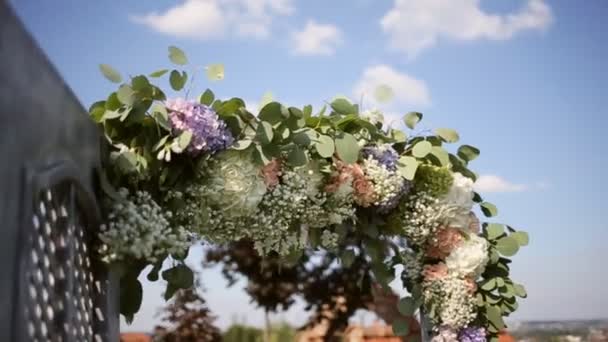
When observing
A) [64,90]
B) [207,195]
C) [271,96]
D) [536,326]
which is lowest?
[536,326]

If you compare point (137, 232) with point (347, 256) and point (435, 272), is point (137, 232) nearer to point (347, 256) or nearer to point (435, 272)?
point (347, 256)

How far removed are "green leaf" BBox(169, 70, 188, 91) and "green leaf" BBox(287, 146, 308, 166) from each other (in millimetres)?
355

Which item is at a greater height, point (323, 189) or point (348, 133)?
point (348, 133)

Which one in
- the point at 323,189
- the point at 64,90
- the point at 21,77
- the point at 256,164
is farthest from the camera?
the point at 323,189

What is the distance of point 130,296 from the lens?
5.68ft

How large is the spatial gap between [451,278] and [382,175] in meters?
0.45

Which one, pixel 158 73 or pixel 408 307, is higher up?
pixel 158 73

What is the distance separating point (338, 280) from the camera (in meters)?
5.14

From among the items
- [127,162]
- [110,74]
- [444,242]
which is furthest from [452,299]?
[110,74]

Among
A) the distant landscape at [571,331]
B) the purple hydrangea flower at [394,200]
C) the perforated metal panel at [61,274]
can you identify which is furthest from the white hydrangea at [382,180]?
the distant landscape at [571,331]

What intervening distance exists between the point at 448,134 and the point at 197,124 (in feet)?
3.21

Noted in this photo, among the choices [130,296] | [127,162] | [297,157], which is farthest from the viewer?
[297,157]

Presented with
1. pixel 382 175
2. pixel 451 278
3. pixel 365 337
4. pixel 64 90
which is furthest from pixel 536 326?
pixel 64 90

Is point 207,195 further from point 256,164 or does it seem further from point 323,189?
point 323,189
